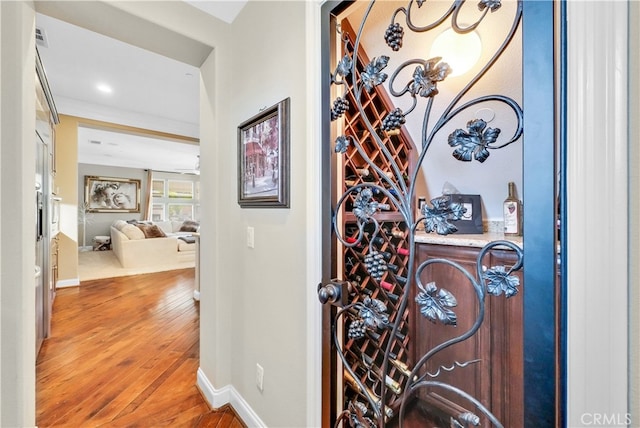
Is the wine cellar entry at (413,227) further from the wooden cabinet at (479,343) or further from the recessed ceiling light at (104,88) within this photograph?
the recessed ceiling light at (104,88)

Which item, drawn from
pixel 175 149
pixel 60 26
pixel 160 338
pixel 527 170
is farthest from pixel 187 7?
pixel 175 149

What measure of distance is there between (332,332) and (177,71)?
3.00 metres

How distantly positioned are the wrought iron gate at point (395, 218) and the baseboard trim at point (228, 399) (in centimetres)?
68

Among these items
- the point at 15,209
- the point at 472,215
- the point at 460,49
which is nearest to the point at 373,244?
the point at 472,215

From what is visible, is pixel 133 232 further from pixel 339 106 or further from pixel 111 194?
pixel 339 106

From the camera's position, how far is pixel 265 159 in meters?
1.38

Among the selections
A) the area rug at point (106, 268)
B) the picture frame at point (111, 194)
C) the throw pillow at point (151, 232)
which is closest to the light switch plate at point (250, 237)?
the area rug at point (106, 268)

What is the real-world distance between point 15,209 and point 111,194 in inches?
352

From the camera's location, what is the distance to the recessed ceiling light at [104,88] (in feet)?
10.5

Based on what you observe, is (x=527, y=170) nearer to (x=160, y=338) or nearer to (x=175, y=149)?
(x=160, y=338)

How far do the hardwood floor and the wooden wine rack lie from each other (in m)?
0.94

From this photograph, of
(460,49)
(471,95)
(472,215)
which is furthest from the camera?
(472,215)

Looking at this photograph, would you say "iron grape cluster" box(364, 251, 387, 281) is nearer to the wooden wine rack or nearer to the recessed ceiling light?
the wooden wine rack

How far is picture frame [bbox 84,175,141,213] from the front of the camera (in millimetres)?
8133
